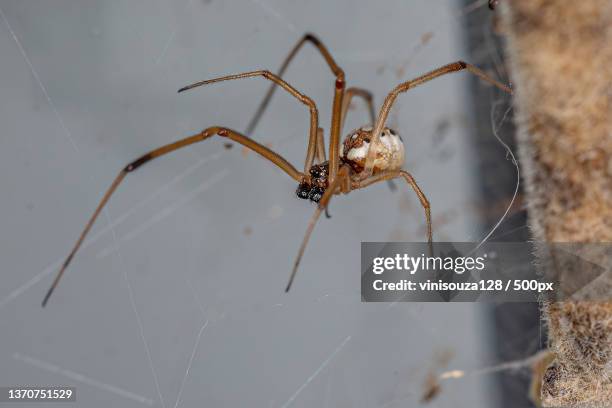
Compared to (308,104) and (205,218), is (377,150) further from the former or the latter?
(205,218)

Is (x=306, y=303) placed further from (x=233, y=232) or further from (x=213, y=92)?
(x=213, y=92)

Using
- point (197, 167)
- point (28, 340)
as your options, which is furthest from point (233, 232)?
point (28, 340)

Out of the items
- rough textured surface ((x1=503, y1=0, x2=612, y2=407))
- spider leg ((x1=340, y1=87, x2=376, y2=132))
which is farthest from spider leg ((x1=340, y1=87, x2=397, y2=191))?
rough textured surface ((x1=503, y1=0, x2=612, y2=407))

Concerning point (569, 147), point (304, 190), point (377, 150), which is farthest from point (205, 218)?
point (569, 147)

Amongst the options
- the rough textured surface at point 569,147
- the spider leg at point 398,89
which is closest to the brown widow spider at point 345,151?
the spider leg at point 398,89

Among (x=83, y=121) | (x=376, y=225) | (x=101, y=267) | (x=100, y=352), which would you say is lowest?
(x=100, y=352)
